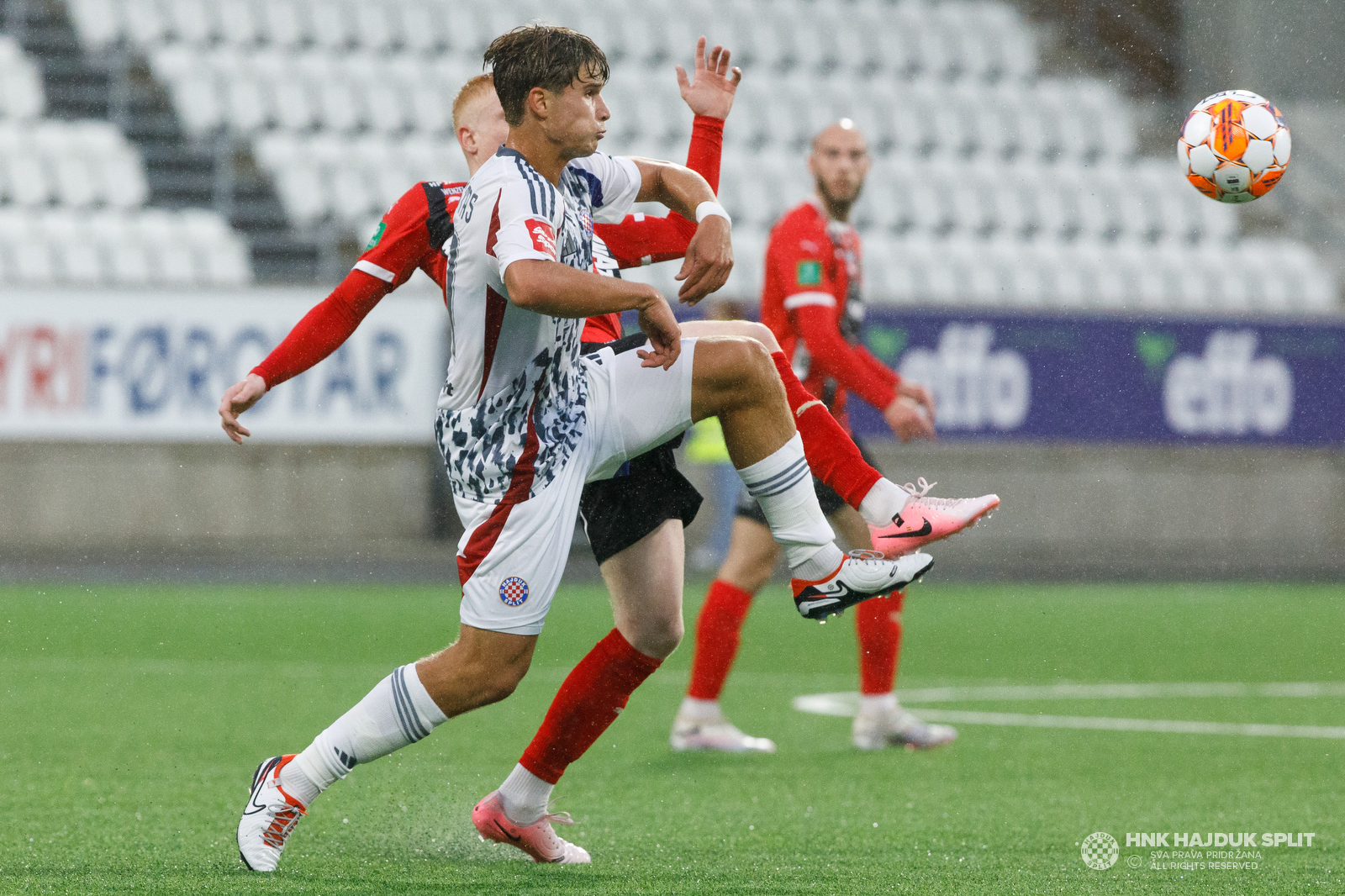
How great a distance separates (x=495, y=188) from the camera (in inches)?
141

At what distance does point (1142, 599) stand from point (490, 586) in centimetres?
920

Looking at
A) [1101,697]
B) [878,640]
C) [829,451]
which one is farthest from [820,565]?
[1101,697]

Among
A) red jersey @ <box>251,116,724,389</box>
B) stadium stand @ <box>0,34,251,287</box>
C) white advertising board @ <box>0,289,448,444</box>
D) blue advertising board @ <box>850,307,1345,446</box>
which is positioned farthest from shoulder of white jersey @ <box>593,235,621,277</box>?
stadium stand @ <box>0,34,251,287</box>

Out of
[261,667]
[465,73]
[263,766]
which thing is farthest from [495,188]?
[465,73]

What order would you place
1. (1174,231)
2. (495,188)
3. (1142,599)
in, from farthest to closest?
(1174,231), (1142,599), (495,188)

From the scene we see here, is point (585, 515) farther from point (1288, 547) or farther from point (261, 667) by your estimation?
point (1288, 547)

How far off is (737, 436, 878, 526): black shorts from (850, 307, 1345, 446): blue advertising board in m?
8.01

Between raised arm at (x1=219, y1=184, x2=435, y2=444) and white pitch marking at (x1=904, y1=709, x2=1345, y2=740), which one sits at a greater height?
raised arm at (x1=219, y1=184, x2=435, y2=444)

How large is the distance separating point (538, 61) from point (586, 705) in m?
1.63

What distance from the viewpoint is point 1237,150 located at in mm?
4551

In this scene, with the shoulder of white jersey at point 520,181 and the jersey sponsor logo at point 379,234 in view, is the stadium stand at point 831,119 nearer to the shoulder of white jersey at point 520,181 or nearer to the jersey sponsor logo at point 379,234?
the jersey sponsor logo at point 379,234

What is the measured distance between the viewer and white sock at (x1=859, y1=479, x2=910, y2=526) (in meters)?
4.07

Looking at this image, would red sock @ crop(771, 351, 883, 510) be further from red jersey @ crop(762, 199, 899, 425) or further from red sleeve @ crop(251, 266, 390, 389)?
red jersey @ crop(762, 199, 899, 425)

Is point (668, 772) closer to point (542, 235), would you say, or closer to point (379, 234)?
point (379, 234)
